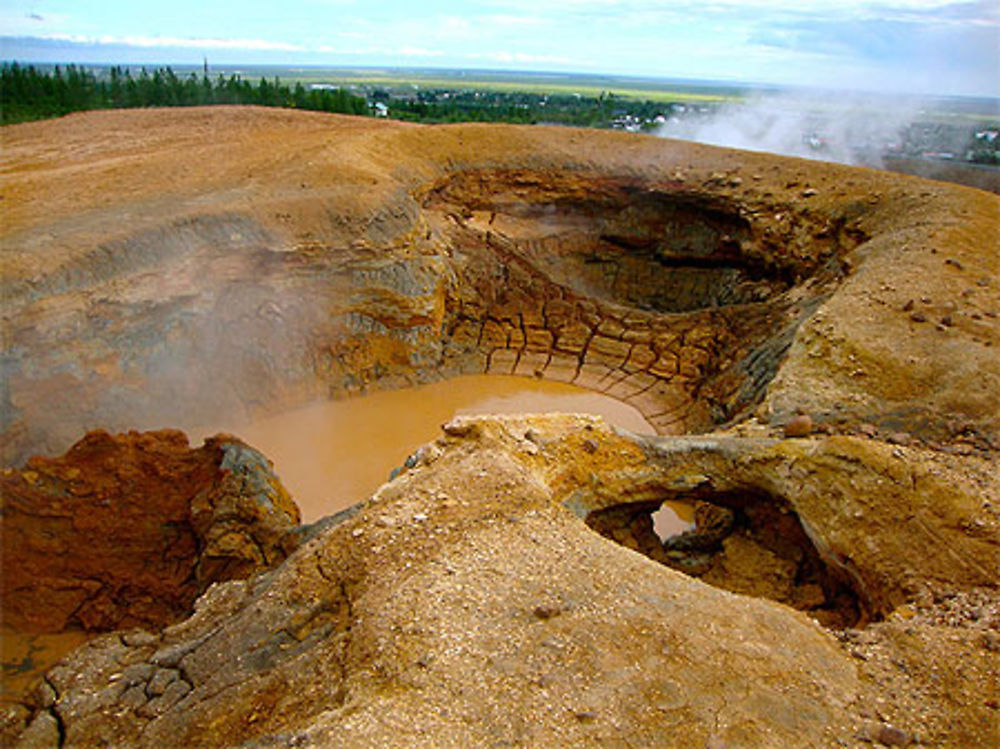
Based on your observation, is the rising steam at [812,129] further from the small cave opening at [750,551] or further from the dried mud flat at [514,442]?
the small cave opening at [750,551]

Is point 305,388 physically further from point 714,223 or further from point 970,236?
point 970,236

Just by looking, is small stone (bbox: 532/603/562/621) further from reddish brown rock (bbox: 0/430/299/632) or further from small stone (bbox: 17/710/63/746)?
reddish brown rock (bbox: 0/430/299/632)

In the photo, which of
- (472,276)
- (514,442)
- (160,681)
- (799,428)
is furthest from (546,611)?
(472,276)

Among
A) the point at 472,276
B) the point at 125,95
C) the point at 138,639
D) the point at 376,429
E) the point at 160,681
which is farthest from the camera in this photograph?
the point at 125,95

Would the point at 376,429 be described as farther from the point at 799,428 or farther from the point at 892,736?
the point at 892,736

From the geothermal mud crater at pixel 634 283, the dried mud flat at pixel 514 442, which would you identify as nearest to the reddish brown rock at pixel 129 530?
the dried mud flat at pixel 514 442

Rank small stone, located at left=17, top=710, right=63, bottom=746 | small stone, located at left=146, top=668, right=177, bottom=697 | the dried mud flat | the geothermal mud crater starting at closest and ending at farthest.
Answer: the dried mud flat
small stone, located at left=17, top=710, right=63, bottom=746
small stone, located at left=146, top=668, right=177, bottom=697
the geothermal mud crater

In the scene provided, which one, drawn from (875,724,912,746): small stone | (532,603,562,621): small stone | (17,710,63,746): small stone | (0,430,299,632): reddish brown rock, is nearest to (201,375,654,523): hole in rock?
(0,430,299,632): reddish brown rock

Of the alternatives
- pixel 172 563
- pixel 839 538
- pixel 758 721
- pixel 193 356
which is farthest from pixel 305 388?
pixel 758 721
